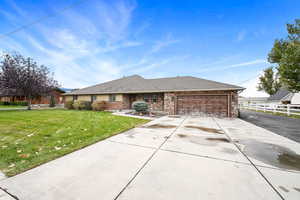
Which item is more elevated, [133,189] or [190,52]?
[190,52]

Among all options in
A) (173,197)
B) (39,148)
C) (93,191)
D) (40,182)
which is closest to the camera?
(173,197)

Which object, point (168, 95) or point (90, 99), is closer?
point (168, 95)

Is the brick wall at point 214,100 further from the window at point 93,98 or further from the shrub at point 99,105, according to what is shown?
the window at point 93,98

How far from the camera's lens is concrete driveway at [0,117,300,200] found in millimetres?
1614

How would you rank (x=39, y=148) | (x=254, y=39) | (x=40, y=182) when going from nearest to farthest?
(x=40, y=182) → (x=39, y=148) → (x=254, y=39)

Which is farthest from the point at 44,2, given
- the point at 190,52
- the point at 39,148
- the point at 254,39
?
the point at 254,39

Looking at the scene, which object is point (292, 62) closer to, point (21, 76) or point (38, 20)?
point (38, 20)

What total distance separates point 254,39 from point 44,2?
19.3 m

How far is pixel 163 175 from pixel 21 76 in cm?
1962

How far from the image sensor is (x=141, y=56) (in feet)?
54.8

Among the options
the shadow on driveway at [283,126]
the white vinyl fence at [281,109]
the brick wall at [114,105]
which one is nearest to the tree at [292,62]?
the white vinyl fence at [281,109]

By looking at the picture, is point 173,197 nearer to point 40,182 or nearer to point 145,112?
point 40,182

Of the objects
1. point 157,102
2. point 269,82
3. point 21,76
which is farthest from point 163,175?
point 269,82

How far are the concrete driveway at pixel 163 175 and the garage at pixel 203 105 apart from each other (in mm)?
6998
